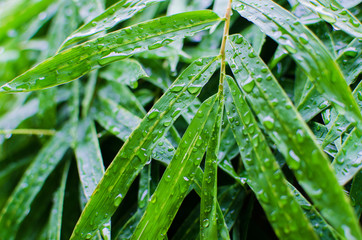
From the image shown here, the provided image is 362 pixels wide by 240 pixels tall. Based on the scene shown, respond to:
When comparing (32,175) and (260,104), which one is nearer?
(260,104)

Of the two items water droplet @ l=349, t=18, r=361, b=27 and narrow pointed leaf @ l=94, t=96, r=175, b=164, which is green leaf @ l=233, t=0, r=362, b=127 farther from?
narrow pointed leaf @ l=94, t=96, r=175, b=164

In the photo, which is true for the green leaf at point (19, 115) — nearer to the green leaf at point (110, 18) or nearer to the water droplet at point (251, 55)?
the green leaf at point (110, 18)

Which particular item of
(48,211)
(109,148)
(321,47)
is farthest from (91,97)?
(321,47)

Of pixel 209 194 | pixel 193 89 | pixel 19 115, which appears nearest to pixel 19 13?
pixel 19 115

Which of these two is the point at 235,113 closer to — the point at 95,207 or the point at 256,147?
the point at 256,147

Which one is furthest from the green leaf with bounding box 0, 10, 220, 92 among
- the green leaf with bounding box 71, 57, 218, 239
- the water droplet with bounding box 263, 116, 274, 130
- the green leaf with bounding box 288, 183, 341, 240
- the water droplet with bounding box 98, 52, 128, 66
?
the green leaf with bounding box 288, 183, 341, 240

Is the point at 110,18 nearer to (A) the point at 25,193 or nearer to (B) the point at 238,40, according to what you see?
(B) the point at 238,40

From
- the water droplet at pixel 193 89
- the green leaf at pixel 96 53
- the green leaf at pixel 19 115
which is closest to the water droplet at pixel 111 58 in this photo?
the green leaf at pixel 96 53
